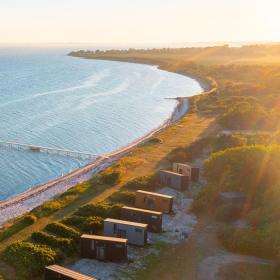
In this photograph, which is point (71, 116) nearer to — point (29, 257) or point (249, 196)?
point (249, 196)

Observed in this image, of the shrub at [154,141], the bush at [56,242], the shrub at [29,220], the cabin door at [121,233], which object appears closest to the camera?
the bush at [56,242]

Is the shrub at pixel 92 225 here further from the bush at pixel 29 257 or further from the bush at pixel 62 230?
the bush at pixel 29 257

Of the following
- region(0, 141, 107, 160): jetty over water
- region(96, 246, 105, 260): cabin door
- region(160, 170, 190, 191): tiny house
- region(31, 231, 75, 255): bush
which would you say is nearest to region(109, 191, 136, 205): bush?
→ region(160, 170, 190, 191): tiny house

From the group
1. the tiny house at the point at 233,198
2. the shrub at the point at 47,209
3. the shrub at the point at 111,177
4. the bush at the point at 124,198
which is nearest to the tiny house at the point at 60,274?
the shrub at the point at 47,209

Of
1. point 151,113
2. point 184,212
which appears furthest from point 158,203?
point 151,113

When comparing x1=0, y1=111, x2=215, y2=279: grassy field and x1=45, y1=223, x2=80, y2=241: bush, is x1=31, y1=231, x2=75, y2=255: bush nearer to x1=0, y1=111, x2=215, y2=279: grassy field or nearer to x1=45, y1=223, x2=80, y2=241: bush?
x1=45, y1=223, x2=80, y2=241: bush

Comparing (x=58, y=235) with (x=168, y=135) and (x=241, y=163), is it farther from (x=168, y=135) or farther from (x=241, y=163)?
(x=168, y=135)

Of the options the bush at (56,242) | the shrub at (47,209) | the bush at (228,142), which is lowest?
the shrub at (47,209)

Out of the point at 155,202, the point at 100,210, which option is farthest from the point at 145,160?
the point at 100,210
